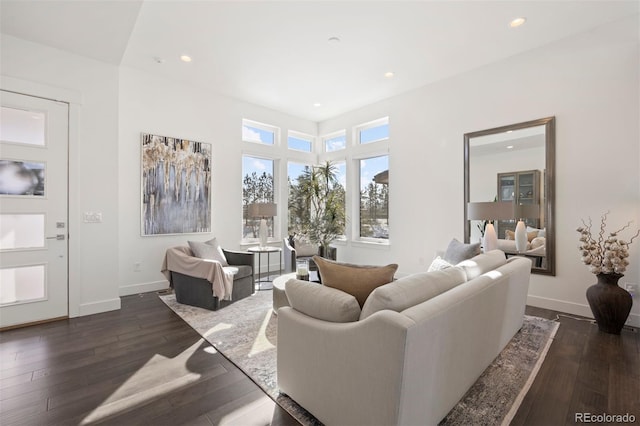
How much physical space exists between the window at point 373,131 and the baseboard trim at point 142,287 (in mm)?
4638

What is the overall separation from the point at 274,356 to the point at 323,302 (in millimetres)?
1164

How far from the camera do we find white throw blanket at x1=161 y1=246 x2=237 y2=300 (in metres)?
3.67

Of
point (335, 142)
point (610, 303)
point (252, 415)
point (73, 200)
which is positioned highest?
point (335, 142)

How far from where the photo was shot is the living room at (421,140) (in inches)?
133

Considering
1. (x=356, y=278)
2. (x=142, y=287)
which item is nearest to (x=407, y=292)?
(x=356, y=278)

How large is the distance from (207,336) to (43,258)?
2.16m

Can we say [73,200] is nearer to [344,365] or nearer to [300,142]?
[344,365]

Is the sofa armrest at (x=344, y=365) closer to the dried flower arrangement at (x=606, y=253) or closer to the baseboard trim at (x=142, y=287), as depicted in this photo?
the dried flower arrangement at (x=606, y=253)

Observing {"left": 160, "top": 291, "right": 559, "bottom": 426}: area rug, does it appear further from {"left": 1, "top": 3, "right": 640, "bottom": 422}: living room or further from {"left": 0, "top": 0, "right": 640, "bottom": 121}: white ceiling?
{"left": 0, "top": 0, "right": 640, "bottom": 121}: white ceiling

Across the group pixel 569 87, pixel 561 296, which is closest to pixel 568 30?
pixel 569 87

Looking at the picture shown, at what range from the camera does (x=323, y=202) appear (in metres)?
6.68

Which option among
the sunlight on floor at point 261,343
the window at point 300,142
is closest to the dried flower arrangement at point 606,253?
the sunlight on floor at point 261,343

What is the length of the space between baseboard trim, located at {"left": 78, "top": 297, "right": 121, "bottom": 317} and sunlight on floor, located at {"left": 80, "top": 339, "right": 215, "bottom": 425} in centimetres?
166

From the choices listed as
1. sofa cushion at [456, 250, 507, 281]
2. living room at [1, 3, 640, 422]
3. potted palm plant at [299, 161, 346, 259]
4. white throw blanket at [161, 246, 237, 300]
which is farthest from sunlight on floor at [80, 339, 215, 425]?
potted palm plant at [299, 161, 346, 259]
